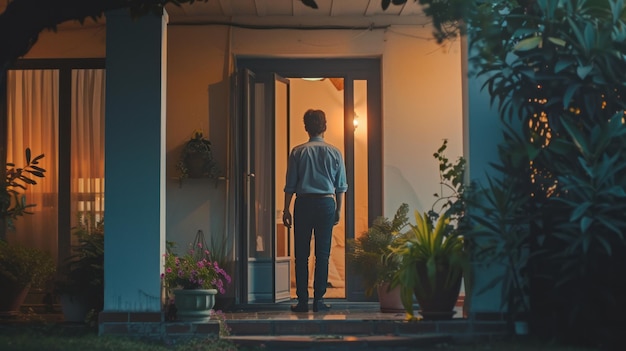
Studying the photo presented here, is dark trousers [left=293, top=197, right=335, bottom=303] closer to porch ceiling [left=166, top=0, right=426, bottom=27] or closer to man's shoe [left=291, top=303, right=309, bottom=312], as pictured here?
man's shoe [left=291, top=303, right=309, bottom=312]

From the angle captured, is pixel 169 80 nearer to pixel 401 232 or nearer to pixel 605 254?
pixel 401 232

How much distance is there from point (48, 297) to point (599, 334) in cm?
491

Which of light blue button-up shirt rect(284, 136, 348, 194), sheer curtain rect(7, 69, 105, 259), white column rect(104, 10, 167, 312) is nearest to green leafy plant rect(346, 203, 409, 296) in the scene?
light blue button-up shirt rect(284, 136, 348, 194)

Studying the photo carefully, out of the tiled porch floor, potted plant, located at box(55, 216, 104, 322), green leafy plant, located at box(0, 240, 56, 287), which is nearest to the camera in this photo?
the tiled porch floor

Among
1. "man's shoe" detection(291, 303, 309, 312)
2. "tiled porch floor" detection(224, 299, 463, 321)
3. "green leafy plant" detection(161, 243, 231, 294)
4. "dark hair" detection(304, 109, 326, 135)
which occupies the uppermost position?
"dark hair" detection(304, 109, 326, 135)

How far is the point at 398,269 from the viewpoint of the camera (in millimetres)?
8164

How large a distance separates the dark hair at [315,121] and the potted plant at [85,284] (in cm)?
190

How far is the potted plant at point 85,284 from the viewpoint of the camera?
317 inches

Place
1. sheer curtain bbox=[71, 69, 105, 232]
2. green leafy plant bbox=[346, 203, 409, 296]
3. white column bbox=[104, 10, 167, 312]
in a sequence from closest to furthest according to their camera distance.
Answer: white column bbox=[104, 10, 167, 312], green leafy plant bbox=[346, 203, 409, 296], sheer curtain bbox=[71, 69, 105, 232]

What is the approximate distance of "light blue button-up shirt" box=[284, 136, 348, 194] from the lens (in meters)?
8.35

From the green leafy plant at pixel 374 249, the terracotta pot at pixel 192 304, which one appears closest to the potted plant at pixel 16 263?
the terracotta pot at pixel 192 304

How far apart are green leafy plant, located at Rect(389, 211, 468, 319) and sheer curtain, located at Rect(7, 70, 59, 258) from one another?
374 centimetres

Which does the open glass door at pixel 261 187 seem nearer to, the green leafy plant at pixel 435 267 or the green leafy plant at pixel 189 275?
the green leafy plant at pixel 189 275

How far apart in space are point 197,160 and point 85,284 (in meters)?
1.87
